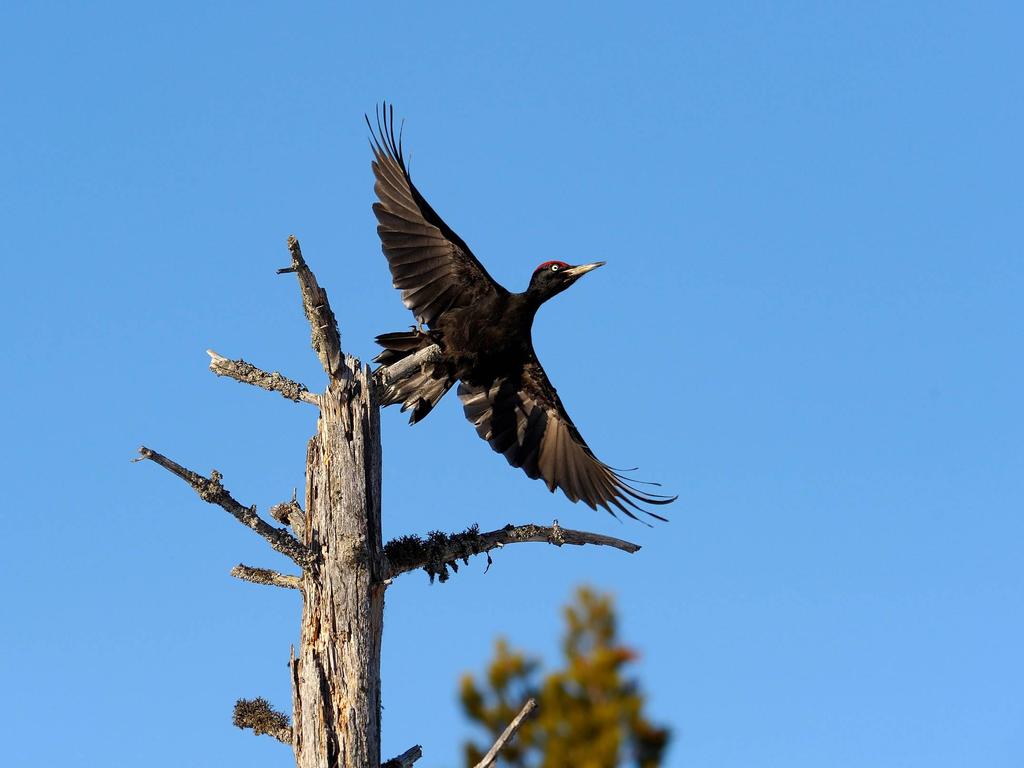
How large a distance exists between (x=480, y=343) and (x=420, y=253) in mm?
750

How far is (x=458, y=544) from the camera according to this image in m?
6.48

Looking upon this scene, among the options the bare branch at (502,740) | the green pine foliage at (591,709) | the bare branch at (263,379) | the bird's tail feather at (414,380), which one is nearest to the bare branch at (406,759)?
the bare branch at (502,740)

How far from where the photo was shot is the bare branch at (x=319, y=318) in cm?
560

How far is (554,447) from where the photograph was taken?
28.7ft

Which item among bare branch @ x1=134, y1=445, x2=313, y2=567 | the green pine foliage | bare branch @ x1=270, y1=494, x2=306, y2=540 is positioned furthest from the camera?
the green pine foliage

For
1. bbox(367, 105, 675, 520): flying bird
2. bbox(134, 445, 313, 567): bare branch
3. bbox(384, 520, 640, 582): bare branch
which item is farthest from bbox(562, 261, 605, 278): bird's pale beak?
bbox(134, 445, 313, 567): bare branch

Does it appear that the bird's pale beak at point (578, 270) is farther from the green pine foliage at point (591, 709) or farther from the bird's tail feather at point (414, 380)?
the green pine foliage at point (591, 709)

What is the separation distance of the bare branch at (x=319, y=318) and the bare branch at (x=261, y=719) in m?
1.51

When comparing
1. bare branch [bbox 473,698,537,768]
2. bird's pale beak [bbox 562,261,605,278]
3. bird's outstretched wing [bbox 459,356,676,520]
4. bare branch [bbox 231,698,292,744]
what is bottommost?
bare branch [bbox 473,698,537,768]

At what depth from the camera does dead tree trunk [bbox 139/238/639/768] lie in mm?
5527

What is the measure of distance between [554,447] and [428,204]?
1827 millimetres

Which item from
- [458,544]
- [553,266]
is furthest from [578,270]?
[458,544]

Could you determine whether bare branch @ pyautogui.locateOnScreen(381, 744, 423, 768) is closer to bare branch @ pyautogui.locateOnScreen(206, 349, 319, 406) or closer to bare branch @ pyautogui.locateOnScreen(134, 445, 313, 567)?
bare branch @ pyautogui.locateOnScreen(134, 445, 313, 567)

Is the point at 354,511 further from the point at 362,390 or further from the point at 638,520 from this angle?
the point at 638,520
